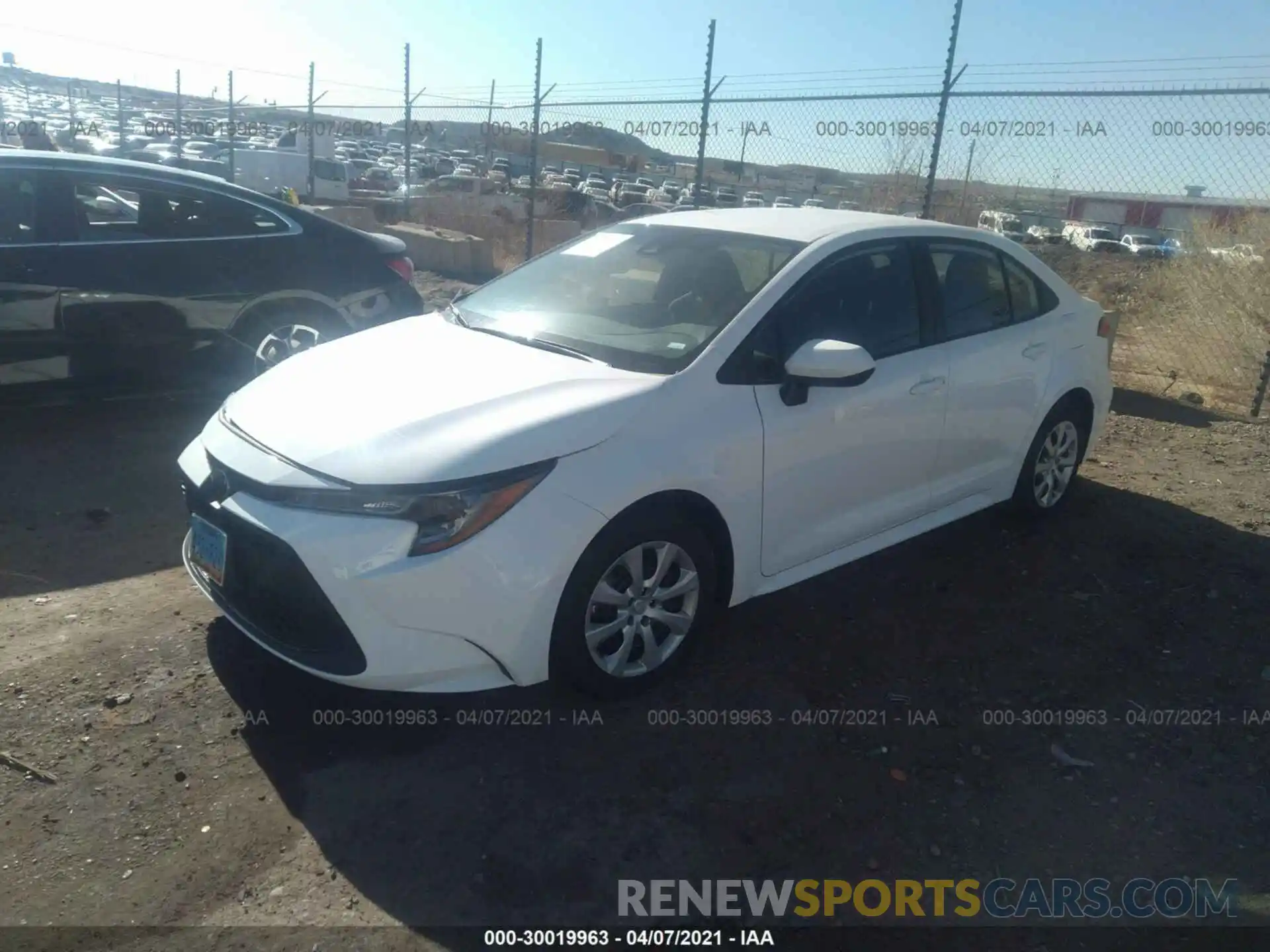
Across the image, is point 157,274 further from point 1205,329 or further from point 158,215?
point 1205,329

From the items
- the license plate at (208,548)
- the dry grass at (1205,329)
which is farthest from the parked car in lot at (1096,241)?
the license plate at (208,548)

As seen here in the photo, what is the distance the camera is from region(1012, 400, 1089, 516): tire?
5.04 m

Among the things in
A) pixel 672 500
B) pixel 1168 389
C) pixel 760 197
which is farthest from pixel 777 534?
pixel 760 197

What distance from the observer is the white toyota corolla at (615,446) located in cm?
295

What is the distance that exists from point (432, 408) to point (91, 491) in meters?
2.78

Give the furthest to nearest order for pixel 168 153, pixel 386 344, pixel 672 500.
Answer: pixel 168 153 → pixel 386 344 → pixel 672 500

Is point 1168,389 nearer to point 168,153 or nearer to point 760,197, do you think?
point 760,197

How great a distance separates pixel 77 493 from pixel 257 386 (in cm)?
191

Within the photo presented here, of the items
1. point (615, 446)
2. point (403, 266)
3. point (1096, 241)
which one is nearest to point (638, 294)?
point (615, 446)

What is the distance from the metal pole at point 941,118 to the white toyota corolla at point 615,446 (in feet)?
12.2

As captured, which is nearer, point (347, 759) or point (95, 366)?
point (347, 759)

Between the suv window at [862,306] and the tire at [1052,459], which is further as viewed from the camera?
the tire at [1052,459]

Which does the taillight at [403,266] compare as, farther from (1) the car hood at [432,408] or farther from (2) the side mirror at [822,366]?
(2) the side mirror at [822,366]

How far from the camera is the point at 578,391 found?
3328mm
